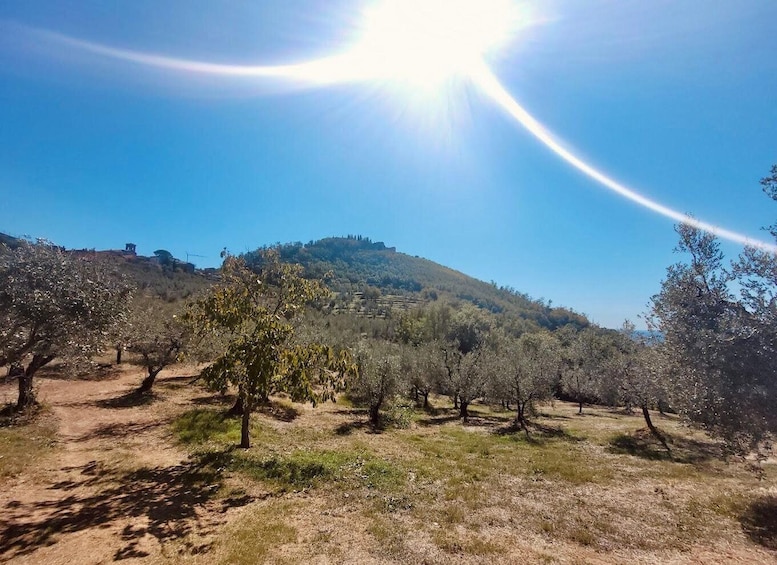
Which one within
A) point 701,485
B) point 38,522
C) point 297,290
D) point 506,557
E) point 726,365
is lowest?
point 701,485

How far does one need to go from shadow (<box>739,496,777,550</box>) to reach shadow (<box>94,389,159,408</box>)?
35416 millimetres

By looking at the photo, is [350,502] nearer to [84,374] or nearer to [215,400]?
[215,400]

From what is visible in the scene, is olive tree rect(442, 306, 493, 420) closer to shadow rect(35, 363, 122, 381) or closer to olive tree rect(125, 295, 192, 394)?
olive tree rect(125, 295, 192, 394)


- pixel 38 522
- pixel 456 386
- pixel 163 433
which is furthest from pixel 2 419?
pixel 456 386

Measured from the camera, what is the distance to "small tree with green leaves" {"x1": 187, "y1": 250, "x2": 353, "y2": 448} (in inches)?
637

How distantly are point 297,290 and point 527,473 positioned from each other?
53.0 ft

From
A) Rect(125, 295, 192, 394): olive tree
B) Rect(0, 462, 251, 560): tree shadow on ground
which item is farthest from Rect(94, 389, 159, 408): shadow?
Rect(0, 462, 251, 560): tree shadow on ground

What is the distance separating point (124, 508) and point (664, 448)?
1446 inches

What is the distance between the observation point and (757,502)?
54.4 ft

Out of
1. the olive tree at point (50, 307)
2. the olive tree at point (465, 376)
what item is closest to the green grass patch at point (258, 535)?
the olive tree at point (50, 307)

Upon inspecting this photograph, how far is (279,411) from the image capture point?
31.4m

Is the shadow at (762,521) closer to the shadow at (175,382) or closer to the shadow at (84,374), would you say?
the shadow at (175,382)

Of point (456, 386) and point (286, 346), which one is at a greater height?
point (286, 346)

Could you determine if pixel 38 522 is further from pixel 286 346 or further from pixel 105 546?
pixel 286 346
